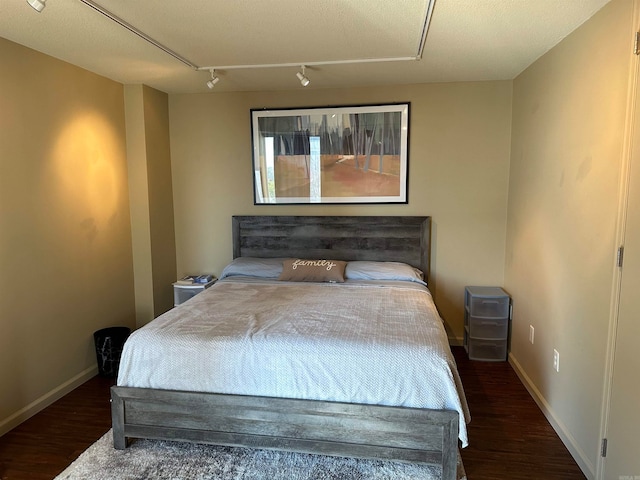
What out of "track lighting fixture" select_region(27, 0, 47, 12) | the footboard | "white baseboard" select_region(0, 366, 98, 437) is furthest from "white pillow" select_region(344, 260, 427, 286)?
"track lighting fixture" select_region(27, 0, 47, 12)

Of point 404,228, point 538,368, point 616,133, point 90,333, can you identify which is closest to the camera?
point 616,133

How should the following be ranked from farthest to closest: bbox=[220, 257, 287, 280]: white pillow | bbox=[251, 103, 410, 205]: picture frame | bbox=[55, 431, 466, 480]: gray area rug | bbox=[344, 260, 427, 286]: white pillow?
bbox=[251, 103, 410, 205]: picture frame < bbox=[220, 257, 287, 280]: white pillow < bbox=[344, 260, 427, 286]: white pillow < bbox=[55, 431, 466, 480]: gray area rug

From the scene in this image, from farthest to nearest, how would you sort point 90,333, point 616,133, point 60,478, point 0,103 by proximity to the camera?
point 90,333
point 0,103
point 60,478
point 616,133

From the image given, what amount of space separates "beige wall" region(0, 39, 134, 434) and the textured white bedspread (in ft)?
3.24

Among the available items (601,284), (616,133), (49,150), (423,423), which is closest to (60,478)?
(423,423)

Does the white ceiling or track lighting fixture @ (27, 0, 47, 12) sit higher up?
the white ceiling

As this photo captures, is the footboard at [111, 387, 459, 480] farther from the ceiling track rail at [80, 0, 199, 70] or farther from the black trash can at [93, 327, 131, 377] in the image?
the ceiling track rail at [80, 0, 199, 70]

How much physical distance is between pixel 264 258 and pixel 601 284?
2752 millimetres

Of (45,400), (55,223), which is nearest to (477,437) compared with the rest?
(45,400)

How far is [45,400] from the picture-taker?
2826mm

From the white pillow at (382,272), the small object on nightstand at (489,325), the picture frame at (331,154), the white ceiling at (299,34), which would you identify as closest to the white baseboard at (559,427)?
the small object on nightstand at (489,325)

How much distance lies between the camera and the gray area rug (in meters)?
2.08

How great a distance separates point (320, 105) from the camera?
3.84 meters

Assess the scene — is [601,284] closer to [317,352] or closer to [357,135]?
[317,352]
